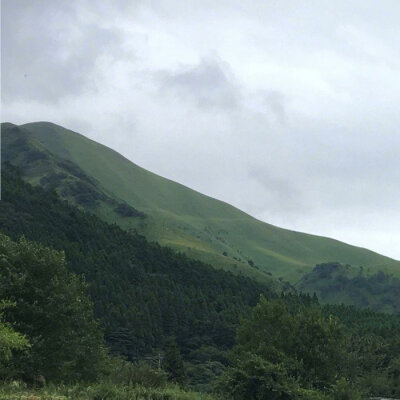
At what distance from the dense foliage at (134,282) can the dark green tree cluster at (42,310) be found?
71193mm

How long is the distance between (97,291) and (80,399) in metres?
106

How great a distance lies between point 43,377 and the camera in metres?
40.3

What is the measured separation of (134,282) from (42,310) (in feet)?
365

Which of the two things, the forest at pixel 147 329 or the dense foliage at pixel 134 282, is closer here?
the forest at pixel 147 329

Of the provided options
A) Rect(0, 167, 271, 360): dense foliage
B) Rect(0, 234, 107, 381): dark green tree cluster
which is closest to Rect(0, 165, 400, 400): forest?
Rect(0, 234, 107, 381): dark green tree cluster

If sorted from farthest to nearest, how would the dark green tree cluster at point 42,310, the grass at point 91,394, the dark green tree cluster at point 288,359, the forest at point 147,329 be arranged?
the dark green tree cluster at point 288,359 → the dark green tree cluster at point 42,310 → the forest at point 147,329 → the grass at point 91,394

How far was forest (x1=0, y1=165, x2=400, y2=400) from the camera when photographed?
40094 millimetres

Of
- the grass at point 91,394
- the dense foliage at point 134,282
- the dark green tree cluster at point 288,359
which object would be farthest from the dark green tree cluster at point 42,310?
the dense foliage at point 134,282

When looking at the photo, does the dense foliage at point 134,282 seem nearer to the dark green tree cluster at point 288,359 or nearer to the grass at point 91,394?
the dark green tree cluster at point 288,359

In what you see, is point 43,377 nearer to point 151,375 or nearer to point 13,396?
point 151,375

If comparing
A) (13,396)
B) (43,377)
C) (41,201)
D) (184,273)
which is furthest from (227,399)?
(41,201)

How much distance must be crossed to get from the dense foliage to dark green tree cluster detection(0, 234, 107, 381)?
71.2 m

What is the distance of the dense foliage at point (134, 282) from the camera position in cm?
12309

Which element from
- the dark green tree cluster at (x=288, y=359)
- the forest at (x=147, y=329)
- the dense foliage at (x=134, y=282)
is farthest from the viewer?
the dense foliage at (x=134, y=282)
